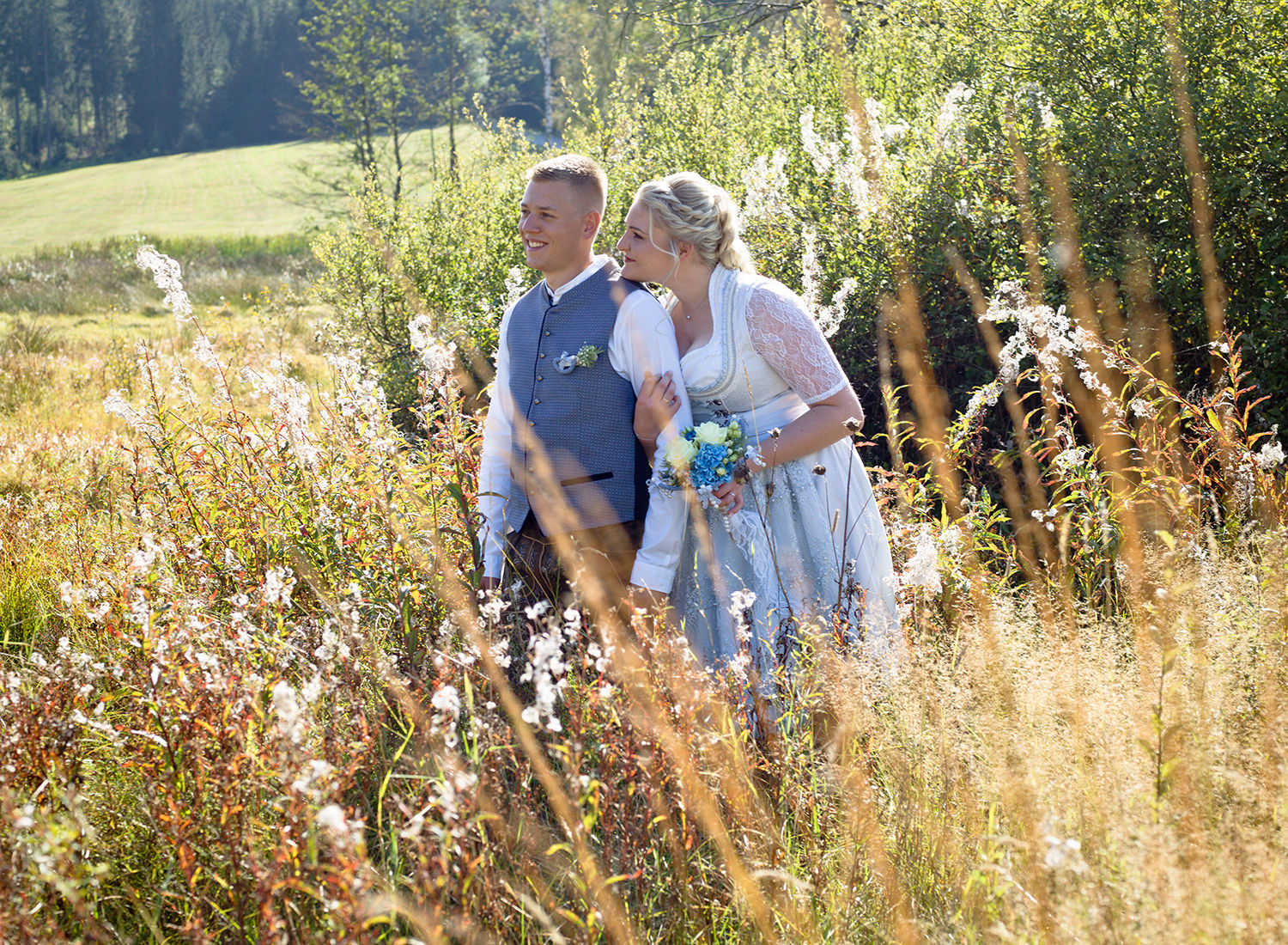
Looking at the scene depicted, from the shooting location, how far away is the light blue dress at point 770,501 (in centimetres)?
322

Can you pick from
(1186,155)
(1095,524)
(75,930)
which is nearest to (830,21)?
(1186,155)

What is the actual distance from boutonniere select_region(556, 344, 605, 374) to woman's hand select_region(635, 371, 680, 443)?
205 mm

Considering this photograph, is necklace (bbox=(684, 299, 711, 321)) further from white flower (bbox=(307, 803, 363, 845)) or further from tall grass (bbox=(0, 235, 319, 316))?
tall grass (bbox=(0, 235, 319, 316))

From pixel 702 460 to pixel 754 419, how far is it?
48 cm

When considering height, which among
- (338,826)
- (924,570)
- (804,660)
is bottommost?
(804,660)

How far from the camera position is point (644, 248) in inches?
130

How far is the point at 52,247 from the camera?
28578mm

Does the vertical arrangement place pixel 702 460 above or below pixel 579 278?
below

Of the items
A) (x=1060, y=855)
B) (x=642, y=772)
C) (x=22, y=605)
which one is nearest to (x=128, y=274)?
(x=22, y=605)

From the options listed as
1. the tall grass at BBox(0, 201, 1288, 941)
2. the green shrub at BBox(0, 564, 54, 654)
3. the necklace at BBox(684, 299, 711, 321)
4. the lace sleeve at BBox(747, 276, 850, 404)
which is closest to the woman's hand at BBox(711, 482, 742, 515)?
the lace sleeve at BBox(747, 276, 850, 404)

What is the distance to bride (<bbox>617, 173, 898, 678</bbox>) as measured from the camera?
3.21 metres

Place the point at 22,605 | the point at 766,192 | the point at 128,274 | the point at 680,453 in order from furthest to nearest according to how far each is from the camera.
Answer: the point at 128,274
the point at 766,192
the point at 22,605
the point at 680,453

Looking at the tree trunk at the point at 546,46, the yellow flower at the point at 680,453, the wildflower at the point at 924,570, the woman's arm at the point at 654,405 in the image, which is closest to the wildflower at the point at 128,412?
the woman's arm at the point at 654,405

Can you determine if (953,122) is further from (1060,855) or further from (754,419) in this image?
(1060,855)
